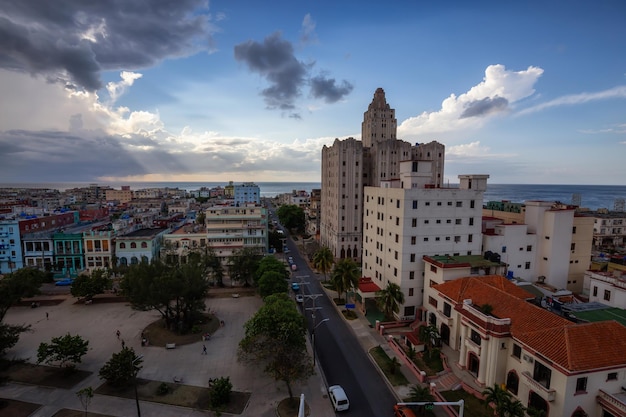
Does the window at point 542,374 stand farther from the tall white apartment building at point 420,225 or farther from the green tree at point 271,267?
the green tree at point 271,267

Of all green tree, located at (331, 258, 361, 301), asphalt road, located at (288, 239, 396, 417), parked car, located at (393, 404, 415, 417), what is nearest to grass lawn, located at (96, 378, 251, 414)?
asphalt road, located at (288, 239, 396, 417)

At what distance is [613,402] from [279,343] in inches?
1091

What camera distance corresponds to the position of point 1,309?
4078cm

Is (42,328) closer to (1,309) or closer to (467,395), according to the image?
(1,309)

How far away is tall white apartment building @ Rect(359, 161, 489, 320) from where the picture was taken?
48.2 m

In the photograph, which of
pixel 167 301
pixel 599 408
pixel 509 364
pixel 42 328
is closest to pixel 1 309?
pixel 42 328

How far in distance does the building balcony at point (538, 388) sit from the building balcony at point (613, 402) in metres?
3.85

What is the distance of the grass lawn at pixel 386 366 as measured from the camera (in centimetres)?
3422

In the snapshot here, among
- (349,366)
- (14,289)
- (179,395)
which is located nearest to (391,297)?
(349,366)

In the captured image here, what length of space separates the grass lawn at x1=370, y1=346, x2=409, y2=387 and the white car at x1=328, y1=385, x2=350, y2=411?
20.6 feet

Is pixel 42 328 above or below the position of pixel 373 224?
below

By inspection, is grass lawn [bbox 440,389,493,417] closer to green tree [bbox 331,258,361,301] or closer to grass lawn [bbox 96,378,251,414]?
grass lawn [bbox 96,378,251,414]

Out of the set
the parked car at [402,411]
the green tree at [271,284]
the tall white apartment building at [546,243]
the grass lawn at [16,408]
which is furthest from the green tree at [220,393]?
the tall white apartment building at [546,243]

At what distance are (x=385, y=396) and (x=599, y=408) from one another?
57.6ft
